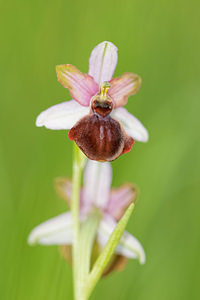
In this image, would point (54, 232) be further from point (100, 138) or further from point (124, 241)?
point (100, 138)

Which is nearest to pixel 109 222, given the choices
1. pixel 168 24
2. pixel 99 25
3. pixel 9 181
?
pixel 9 181

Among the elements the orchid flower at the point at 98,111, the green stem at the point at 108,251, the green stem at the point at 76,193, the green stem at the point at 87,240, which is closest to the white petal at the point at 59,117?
the orchid flower at the point at 98,111

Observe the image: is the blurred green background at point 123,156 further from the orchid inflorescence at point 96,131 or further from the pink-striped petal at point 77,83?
the pink-striped petal at point 77,83

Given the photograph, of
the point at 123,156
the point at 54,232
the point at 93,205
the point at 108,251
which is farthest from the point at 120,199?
the point at 108,251

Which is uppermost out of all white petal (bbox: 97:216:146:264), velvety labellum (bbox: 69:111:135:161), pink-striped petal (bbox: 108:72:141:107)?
pink-striped petal (bbox: 108:72:141:107)

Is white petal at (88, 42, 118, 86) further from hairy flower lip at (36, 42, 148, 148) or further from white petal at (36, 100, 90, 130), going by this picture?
white petal at (36, 100, 90, 130)

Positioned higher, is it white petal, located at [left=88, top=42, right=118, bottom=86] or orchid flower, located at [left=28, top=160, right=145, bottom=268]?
white petal, located at [left=88, top=42, right=118, bottom=86]

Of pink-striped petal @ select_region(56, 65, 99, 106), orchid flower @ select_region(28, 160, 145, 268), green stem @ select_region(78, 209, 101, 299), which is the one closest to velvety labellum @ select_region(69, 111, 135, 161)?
pink-striped petal @ select_region(56, 65, 99, 106)
